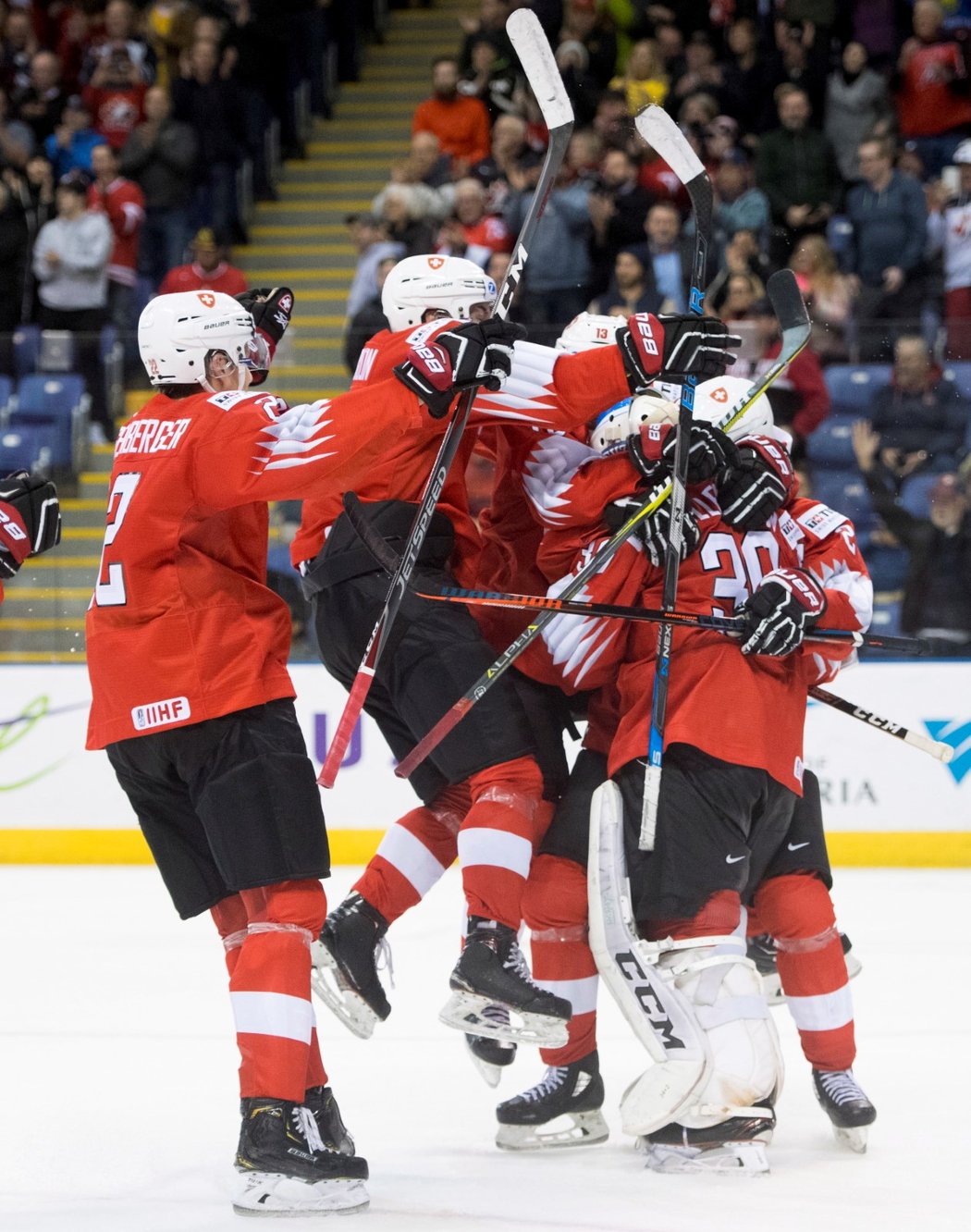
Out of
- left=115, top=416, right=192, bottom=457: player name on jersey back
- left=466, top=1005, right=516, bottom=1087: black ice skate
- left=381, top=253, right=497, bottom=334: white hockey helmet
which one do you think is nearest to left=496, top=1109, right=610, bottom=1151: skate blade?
left=466, top=1005, right=516, bottom=1087: black ice skate

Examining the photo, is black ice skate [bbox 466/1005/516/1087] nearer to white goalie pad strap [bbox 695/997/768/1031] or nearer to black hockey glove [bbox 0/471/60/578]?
white goalie pad strap [bbox 695/997/768/1031]

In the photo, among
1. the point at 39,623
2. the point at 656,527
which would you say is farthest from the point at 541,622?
the point at 39,623

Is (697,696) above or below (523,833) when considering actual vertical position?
above

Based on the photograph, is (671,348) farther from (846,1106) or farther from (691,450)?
(846,1106)

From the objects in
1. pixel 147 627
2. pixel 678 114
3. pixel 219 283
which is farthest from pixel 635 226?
pixel 147 627

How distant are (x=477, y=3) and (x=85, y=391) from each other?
5468 mm

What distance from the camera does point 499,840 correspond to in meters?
3.39

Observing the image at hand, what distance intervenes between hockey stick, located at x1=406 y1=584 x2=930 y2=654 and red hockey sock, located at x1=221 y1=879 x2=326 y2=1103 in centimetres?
62

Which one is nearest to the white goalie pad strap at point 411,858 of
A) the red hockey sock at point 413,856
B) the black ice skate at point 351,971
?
the red hockey sock at point 413,856

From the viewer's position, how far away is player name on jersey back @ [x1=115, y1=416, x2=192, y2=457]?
318 cm

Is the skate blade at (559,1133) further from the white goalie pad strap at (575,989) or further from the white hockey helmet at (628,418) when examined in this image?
the white hockey helmet at (628,418)

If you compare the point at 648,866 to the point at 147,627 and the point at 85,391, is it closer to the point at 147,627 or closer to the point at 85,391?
the point at 147,627

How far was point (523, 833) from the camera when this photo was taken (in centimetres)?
343

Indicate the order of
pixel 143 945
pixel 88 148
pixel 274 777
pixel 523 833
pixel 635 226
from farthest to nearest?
pixel 88 148
pixel 635 226
pixel 143 945
pixel 523 833
pixel 274 777
